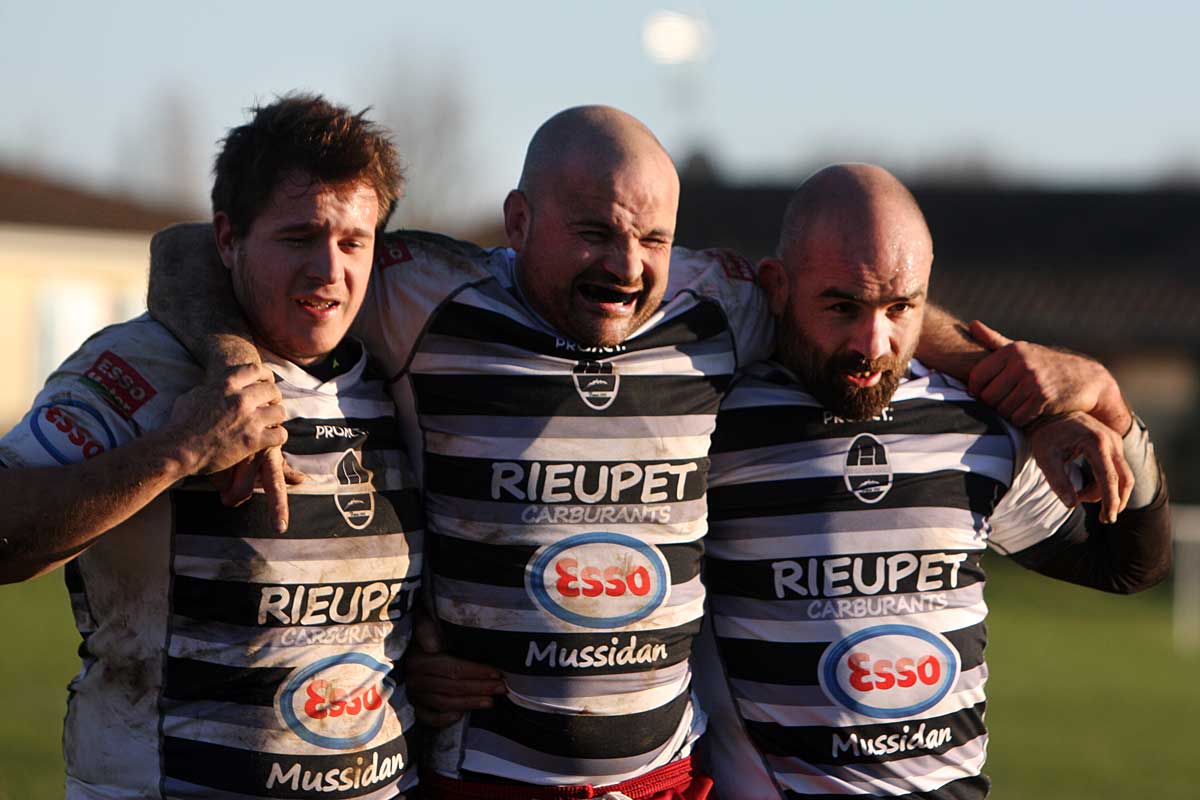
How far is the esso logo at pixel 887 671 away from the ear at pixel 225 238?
168 cm

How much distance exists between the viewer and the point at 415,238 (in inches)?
143

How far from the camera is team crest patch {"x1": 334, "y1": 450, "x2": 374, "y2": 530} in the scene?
3.24 meters

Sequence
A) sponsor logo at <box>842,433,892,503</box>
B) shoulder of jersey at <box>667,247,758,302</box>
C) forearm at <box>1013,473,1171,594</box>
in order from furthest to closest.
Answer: forearm at <box>1013,473,1171,594</box> < shoulder of jersey at <box>667,247,758,302</box> < sponsor logo at <box>842,433,892,503</box>

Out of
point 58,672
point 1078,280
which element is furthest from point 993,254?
point 58,672

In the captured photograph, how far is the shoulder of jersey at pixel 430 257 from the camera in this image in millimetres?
3549

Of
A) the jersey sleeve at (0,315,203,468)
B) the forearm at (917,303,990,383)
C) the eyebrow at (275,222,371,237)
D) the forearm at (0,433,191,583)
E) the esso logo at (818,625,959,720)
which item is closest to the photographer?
the forearm at (0,433,191,583)

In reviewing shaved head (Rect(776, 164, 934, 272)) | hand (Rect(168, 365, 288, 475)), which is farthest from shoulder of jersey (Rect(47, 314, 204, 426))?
shaved head (Rect(776, 164, 934, 272))

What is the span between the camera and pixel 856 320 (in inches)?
143

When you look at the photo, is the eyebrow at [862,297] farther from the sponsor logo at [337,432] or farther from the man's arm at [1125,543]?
the sponsor logo at [337,432]

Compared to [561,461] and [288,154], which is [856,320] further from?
[288,154]

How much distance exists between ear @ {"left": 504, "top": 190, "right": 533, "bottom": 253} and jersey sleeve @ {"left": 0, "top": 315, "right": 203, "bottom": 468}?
0.82 m

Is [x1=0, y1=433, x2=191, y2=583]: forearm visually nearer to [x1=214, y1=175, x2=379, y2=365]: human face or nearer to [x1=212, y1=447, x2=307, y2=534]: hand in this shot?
[x1=212, y1=447, x2=307, y2=534]: hand

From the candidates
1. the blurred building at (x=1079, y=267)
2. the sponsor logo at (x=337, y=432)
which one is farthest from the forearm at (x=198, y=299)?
the blurred building at (x=1079, y=267)

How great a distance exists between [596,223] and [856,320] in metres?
0.73
